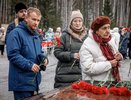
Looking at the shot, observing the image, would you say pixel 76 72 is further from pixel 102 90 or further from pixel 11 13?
pixel 11 13

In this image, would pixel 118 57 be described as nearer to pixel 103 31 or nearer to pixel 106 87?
pixel 103 31

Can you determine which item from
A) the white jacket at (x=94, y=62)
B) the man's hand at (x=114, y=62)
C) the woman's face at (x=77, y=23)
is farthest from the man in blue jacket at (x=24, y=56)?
the man's hand at (x=114, y=62)

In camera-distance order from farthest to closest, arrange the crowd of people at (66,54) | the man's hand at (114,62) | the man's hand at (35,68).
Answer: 1. the man's hand at (35,68)
2. the crowd of people at (66,54)
3. the man's hand at (114,62)

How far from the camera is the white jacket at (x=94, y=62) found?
5363mm

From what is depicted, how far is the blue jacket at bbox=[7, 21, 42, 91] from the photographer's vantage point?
6172 millimetres

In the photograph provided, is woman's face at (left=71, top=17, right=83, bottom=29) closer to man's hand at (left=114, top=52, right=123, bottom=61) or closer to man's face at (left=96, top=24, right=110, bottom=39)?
man's face at (left=96, top=24, right=110, bottom=39)

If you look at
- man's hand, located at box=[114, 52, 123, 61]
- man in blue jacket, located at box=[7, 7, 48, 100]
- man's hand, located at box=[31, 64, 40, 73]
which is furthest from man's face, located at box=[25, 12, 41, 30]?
man's hand, located at box=[114, 52, 123, 61]

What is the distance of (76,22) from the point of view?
6.77 m

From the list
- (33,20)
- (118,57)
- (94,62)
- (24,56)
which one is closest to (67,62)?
(24,56)

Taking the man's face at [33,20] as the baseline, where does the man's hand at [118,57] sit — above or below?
below

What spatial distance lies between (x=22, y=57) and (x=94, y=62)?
1.05m

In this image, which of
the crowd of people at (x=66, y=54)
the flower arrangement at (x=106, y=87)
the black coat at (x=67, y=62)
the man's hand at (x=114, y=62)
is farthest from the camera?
the black coat at (x=67, y=62)

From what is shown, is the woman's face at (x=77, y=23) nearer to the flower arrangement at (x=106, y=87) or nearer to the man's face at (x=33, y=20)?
the man's face at (x=33, y=20)

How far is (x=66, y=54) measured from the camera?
21.9ft
